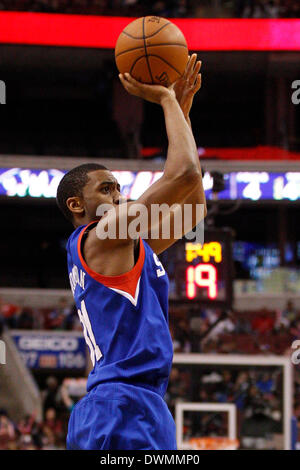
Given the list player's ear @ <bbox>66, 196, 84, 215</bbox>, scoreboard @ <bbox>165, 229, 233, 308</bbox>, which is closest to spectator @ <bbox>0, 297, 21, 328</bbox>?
scoreboard @ <bbox>165, 229, 233, 308</bbox>

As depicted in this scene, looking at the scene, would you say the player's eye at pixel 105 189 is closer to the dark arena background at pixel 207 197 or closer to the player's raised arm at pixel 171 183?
the player's raised arm at pixel 171 183

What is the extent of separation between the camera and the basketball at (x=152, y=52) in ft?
9.78

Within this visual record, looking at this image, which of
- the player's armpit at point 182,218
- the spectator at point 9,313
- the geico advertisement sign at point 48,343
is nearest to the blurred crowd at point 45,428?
the geico advertisement sign at point 48,343

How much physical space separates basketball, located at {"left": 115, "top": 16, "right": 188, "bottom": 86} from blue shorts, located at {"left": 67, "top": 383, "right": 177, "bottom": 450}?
45.5 inches

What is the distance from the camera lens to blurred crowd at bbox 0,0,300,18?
658 inches

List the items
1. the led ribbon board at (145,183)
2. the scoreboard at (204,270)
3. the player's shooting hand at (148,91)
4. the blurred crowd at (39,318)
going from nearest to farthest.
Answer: the player's shooting hand at (148,91), the scoreboard at (204,270), the blurred crowd at (39,318), the led ribbon board at (145,183)

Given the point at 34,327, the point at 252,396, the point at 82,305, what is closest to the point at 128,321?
the point at 82,305

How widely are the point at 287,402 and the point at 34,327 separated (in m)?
6.76

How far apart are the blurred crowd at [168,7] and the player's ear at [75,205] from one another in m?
14.5

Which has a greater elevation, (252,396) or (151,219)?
(252,396)

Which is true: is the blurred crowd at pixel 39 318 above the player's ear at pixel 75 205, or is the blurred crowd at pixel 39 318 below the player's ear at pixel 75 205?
above

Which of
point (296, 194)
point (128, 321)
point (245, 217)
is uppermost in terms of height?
point (245, 217)

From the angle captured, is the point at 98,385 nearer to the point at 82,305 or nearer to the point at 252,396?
the point at 82,305
